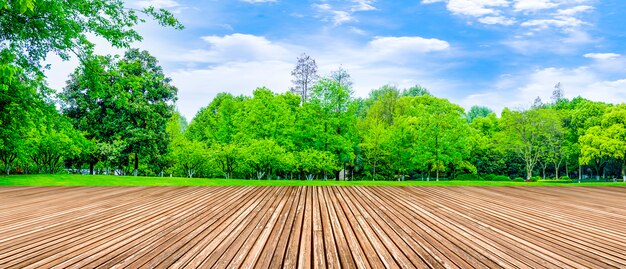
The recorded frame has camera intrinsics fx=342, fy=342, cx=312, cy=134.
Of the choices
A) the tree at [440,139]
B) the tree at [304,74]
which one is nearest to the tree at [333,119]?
the tree at [440,139]

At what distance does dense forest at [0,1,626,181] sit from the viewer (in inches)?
571

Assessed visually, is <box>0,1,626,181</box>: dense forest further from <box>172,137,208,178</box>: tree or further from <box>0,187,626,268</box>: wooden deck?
<box>0,187,626,268</box>: wooden deck

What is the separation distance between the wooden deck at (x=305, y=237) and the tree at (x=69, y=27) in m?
9.28

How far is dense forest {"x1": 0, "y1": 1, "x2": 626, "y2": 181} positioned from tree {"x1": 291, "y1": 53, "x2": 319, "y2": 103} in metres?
0.10

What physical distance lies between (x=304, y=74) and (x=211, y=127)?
10.3m

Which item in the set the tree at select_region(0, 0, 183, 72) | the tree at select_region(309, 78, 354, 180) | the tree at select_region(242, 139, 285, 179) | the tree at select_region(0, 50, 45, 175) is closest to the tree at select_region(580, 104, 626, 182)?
the tree at select_region(309, 78, 354, 180)

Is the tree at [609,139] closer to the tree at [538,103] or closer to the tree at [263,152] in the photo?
the tree at [538,103]

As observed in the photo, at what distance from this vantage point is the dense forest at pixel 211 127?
14.5 metres

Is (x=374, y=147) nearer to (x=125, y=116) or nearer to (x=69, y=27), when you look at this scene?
(x=125, y=116)

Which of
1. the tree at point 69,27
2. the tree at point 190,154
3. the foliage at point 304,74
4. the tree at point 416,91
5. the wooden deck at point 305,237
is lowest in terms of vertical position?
the wooden deck at point 305,237

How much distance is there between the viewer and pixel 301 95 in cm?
3281

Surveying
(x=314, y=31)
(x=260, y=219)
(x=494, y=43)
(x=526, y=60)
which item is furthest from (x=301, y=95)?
(x=260, y=219)

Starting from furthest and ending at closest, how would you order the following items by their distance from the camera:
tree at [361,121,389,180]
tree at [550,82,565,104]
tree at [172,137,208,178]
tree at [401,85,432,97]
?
tree at [401,85,432,97]
tree at [550,82,565,104]
tree at [361,121,389,180]
tree at [172,137,208,178]

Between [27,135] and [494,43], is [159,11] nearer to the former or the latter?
[27,135]
